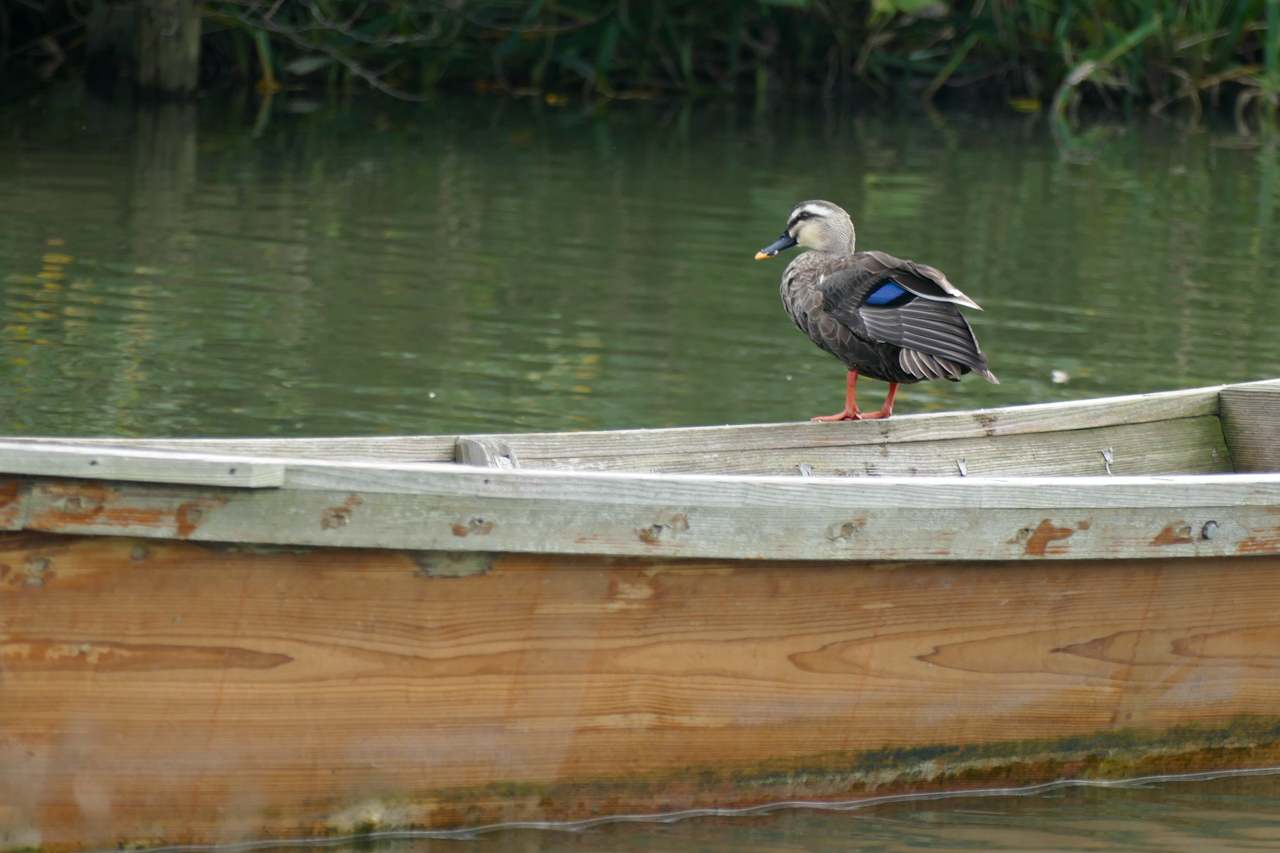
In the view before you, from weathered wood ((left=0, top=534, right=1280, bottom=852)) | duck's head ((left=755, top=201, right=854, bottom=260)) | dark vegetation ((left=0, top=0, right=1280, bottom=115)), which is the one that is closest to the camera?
weathered wood ((left=0, top=534, right=1280, bottom=852))

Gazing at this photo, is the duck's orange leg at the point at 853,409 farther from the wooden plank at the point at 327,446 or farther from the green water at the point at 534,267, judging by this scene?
the green water at the point at 534,267

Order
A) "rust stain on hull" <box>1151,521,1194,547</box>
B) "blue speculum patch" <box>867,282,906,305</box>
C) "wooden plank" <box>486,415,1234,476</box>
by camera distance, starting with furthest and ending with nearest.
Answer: "blue speculum patch" <box>867,282,906,305</box> → "wooden plank" <box>486,415,1234,476</box> → "rust stain on hull" <box>1151,521,1194,547</box>

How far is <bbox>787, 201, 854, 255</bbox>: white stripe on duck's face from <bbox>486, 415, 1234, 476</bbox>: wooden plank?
755 millimetres

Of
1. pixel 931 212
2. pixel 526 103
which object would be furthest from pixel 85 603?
pixel 526 103

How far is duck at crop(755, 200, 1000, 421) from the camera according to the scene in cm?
399

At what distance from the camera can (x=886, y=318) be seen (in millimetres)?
4074

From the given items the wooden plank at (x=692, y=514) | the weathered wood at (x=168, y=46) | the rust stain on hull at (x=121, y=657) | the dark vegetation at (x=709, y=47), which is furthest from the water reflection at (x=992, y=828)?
the weathered wood at (x=168, y=46)

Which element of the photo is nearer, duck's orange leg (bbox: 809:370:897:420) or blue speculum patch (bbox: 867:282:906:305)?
blue speculum patch (bbox: 867:282:906:305)

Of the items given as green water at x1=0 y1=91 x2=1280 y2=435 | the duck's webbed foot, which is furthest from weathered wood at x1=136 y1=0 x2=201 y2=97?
the duck's webbed foot

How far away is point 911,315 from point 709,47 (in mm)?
17054

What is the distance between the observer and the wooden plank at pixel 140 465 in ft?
8.41

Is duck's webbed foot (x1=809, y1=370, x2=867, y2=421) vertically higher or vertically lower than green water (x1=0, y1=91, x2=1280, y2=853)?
higher

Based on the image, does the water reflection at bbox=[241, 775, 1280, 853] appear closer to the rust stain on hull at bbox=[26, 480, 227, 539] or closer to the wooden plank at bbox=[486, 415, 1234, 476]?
the rust stain on hull at bbox=[26, 480, 227, 539]

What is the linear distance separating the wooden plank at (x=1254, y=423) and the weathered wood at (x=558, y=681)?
997 mm
